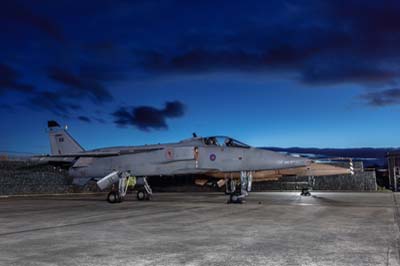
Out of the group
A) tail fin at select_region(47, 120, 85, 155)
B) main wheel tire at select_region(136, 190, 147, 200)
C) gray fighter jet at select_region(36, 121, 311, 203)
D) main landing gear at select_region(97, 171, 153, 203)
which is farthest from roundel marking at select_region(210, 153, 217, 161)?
tail fin at select_region(47, 120, 85, 155)

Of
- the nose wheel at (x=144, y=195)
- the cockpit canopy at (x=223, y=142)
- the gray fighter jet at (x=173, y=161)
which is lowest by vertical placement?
the nose wheel at (x=144, y=195)

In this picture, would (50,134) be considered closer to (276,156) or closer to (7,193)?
(7,193)

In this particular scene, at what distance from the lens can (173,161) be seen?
16859mm

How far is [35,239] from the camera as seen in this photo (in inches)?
256

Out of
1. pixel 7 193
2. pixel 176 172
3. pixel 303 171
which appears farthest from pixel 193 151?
pixel 7 193

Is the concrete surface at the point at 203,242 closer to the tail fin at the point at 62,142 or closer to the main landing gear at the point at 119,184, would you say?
the main landing gear at the point at 119,184

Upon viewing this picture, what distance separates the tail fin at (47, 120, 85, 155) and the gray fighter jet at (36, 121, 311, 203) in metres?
2.42

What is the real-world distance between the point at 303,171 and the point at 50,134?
1556 cm

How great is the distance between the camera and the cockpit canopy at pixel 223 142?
16.0m

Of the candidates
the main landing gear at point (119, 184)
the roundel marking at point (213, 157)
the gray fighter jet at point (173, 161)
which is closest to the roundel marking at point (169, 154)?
the gray fighter jet at point (173, 161)

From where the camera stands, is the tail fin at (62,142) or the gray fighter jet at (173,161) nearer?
the gray fighter jet at (173,161)

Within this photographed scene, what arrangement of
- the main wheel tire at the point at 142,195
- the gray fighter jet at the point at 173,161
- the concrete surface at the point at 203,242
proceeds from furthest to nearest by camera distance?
the main wheel tire at the point at 142,195 < the gray fighter jet at the point at 173,161 < the concrete surface at the point at 203,242

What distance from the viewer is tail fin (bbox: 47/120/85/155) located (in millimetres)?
22781

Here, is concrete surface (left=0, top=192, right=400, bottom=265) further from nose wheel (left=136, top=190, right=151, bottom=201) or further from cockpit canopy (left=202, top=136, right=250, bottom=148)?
nose wheel (left=136, top=190, right=151, bottom=201)
